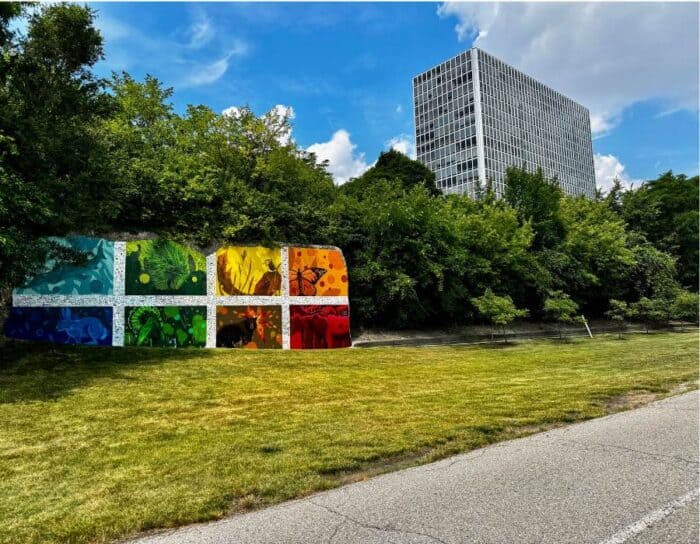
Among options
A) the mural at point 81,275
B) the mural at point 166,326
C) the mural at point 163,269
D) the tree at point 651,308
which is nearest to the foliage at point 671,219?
the tree at point 651,308

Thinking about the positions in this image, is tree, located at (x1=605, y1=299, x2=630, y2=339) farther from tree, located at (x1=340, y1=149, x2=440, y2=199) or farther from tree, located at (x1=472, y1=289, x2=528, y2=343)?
tree, located at (x1=340, y1=149, x2=440, y2=199)

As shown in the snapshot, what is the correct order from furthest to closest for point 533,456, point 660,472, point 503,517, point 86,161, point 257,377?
point 86,161
point 257,377
point 533,456
point 660,472
point 503,517

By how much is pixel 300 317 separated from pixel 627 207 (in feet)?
117

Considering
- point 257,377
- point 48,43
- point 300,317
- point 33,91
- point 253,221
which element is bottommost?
point 257,377

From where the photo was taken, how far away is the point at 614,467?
17.2 ft

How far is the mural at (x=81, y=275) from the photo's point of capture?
16.1 m

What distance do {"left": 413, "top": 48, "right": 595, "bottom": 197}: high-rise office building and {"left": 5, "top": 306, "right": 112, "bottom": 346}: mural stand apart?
82.8 metres

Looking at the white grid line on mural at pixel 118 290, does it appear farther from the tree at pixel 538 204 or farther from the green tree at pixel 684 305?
the green tree at pixel 684 305

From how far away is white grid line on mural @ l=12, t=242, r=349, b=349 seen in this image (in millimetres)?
16359

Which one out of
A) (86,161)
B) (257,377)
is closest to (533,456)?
(257,377)

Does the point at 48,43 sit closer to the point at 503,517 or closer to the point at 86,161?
the point at 86,161

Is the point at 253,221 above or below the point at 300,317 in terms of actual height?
above

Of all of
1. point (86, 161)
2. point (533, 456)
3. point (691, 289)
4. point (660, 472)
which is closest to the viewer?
point (660, 472)

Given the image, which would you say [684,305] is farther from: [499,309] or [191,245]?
[191,245]
